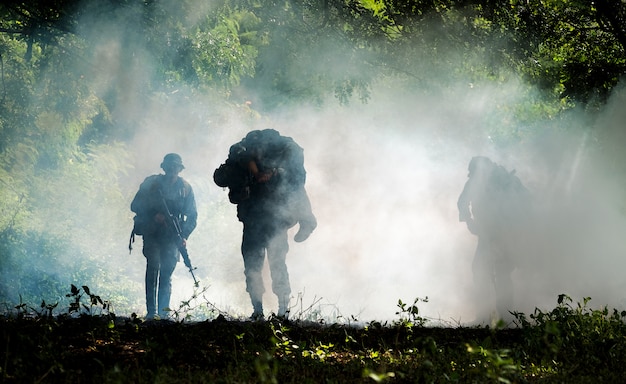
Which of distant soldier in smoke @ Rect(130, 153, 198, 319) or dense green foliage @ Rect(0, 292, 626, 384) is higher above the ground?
distant soldier in smoke @ Rect(130, 153, 198, 319)

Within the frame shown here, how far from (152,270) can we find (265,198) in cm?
192

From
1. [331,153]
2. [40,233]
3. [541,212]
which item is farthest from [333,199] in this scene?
[40,233]

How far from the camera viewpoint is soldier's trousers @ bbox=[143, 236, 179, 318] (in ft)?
29.4

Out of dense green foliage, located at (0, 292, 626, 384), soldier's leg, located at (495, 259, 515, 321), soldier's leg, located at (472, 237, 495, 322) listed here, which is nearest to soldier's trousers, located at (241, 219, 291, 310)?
dense green foliage, located at (0, 292, 626, 384)

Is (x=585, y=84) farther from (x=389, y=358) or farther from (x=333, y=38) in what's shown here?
(x=389, y=358)

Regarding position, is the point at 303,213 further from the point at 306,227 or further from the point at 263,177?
the point at 263,177

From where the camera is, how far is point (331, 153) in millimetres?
21188

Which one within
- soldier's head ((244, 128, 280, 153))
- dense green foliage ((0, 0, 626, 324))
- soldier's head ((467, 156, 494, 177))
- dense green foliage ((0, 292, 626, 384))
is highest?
dense green foliage ((0, 0, 626, 324))

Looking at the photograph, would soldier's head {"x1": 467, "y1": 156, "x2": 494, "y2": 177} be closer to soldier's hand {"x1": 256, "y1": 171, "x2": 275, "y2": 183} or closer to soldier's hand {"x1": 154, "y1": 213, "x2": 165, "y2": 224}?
soldier's hand {"x1": 256, "y1": 171, "x2": 275, "y2": 183}

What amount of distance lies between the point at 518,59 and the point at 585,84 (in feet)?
8.46

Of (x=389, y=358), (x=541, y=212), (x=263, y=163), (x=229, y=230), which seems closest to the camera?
(x=389, y=358)

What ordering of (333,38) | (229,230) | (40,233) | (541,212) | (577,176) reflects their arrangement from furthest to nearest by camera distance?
(229,230), (577,176), (541,212), (40,233), (333,38)

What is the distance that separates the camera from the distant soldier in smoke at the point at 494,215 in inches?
402

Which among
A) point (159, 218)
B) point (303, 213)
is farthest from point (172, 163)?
point (303, 213)
